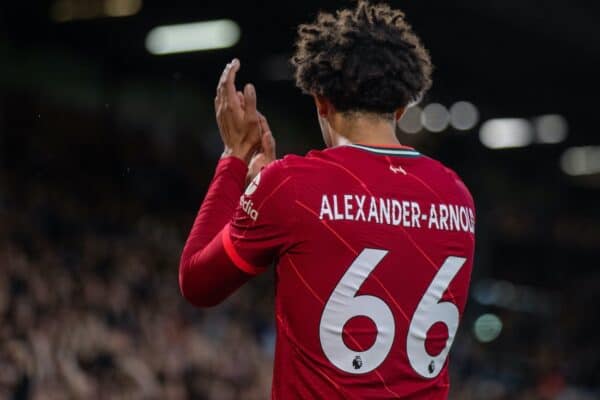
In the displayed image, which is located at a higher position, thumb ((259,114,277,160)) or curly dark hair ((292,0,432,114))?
→ curly dark hair ((292,0,432,114))

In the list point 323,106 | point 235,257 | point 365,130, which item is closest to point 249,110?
point 323,106

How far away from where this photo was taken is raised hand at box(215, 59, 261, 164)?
8.87ft

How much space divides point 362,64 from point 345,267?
0.49m

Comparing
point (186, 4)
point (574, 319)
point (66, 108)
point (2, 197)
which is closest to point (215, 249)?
point (2, 197)

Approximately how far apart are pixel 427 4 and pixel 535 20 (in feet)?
5.19

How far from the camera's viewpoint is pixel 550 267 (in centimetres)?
2781

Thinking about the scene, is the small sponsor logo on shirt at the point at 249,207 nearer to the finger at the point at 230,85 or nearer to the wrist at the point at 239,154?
the wrist at the point at 239,154

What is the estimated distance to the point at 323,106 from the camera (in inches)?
99.9

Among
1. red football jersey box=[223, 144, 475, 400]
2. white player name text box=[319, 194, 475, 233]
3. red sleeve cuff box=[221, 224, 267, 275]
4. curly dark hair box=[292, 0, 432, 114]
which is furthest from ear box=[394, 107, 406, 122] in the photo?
red sleeve cuff box=[221, 224, 267, 275]

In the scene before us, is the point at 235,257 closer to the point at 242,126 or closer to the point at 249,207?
the point at 249,207

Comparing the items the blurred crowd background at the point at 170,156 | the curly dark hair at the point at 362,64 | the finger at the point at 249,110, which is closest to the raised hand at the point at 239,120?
the finger at the point at 249,110

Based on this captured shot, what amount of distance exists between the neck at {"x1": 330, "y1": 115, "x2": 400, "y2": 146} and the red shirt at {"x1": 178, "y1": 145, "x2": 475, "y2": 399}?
0.13 feet

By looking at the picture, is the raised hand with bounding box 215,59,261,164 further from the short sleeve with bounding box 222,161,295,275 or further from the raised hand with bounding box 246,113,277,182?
the short sleeve with bounding box 222,161,295,275

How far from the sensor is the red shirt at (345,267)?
7.74 feet
